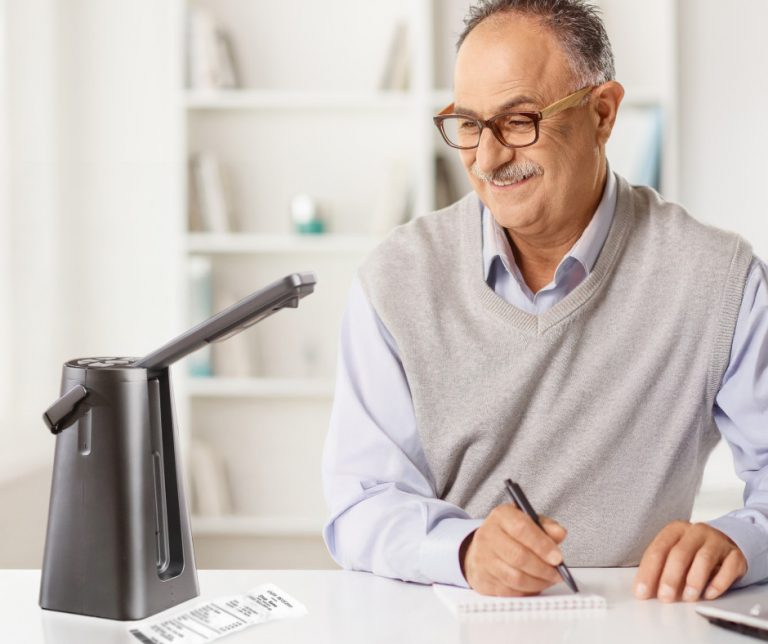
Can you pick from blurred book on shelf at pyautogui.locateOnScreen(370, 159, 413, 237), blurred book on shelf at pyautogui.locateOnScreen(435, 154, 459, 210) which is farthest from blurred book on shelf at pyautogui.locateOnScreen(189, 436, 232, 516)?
blurred book on shelf at pyautogui.locateOnScreen(435, 154, 459, 210)

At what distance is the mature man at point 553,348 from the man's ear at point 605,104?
2 centimetres

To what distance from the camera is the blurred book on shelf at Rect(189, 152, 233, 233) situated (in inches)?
142

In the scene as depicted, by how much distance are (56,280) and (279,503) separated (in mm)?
1106

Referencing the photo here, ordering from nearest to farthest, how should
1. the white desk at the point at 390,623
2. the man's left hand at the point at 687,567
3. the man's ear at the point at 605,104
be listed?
1. the white desk at the point at 390,623
2. the man's left hand at the point at 687,567
3. the man's ear at the point at 605,104

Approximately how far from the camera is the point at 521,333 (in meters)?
1.58

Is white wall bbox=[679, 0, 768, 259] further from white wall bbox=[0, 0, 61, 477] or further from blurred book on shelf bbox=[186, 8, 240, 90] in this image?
white wall bbox=[0, 0, 61, 477]

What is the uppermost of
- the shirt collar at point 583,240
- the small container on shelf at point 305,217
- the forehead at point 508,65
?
the forehead at point 508,65

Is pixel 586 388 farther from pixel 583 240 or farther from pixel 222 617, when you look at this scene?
pixel 222 617

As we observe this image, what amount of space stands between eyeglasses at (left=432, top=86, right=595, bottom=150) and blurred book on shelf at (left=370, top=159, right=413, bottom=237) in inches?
78.7

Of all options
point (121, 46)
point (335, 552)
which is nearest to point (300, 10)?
point (121, 46)

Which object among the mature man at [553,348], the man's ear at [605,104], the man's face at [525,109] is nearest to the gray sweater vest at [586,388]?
the mature man at [553,348]

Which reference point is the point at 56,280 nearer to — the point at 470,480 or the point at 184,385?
the point at 184,385

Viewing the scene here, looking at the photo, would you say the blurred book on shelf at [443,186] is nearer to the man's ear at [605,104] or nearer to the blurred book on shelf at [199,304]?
the blurred book on shelf at [199,304]

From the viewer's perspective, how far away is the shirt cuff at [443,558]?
122cm
